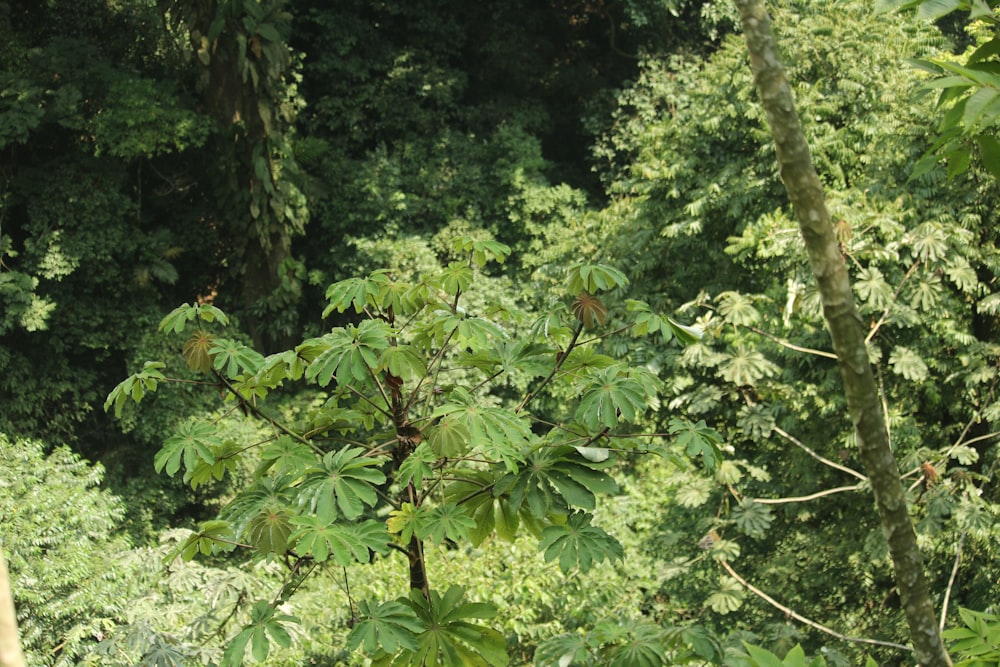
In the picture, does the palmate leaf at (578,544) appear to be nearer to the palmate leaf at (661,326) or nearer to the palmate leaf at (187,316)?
the palmate leaf at (661,326)

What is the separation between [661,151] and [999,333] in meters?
3.60

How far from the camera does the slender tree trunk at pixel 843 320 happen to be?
138cm

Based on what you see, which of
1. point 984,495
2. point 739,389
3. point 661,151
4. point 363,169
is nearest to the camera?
point 984,495

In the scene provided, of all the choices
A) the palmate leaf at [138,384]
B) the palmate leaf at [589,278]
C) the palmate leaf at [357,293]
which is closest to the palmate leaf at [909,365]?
the palmate leaf at [589,278]

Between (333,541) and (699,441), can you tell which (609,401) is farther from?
(333,541)

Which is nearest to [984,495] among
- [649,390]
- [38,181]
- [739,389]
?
[739,389]

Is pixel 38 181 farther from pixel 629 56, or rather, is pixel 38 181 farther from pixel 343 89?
pixel 629 56

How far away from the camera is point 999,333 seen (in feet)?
15.6

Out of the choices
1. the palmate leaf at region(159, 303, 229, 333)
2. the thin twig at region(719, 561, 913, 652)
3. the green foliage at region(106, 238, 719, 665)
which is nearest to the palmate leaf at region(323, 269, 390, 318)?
the green foliage at region(106, 238, 719, 665)

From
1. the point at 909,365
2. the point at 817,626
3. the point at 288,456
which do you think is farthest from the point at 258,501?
the point at 909,365

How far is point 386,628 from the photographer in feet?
5.93

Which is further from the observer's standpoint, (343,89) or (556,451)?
(343,89)

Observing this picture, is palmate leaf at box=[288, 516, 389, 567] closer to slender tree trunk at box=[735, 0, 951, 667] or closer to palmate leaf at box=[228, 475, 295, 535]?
palmate leaf at box=[228, 475, 295, 535]

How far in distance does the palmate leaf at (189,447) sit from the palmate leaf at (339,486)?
0.25 meters
